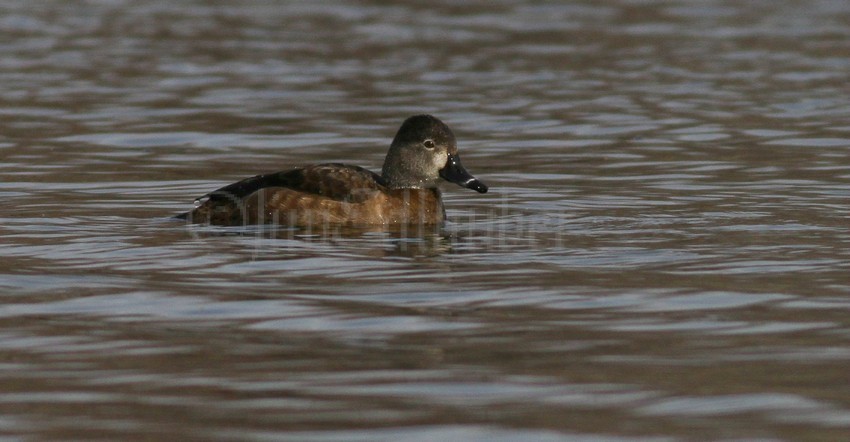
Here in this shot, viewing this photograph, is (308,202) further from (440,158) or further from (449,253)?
(449,253)

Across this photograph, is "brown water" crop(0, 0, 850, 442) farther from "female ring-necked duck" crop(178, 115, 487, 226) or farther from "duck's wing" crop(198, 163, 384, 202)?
"duck's wing" crop(198, 163, 384, 202)

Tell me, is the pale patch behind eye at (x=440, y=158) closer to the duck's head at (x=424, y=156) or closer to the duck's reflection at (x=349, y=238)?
the duck's head at (x=424, y=156)

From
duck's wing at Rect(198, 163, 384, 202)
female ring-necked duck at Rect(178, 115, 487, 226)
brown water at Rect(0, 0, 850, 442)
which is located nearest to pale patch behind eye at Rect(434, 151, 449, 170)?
female ring-necked duck at Rect(178, 115, 487, 226)

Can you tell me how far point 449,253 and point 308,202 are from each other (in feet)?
4.78

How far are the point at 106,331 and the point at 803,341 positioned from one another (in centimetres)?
295

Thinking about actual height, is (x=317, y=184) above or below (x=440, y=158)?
below

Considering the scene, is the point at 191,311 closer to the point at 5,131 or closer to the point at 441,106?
the point at 5,131

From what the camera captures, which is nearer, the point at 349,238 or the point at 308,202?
the point at 349,238

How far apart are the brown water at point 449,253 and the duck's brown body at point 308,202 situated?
0.90 feet

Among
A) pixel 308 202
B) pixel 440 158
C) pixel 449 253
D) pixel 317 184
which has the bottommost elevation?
pixel 449 253

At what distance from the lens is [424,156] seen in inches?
433

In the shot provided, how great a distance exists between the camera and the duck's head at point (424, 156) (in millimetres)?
10969

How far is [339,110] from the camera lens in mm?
16688

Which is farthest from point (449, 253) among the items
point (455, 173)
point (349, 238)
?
point (455, 173)
